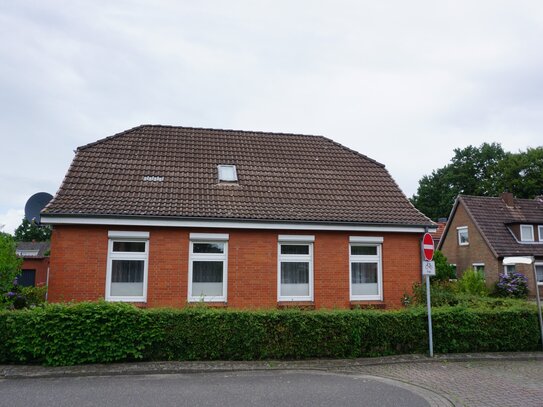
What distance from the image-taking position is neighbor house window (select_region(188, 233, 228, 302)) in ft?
43.2

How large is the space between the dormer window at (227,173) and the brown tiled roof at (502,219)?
22.1m

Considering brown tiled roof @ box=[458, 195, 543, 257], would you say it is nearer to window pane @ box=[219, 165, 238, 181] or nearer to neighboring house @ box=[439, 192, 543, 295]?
neighboring house @ box=[439, 192, 543, 295]

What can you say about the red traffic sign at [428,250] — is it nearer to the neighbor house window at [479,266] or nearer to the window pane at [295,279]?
the window pane at [295,279]

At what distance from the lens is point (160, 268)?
42.1 ft

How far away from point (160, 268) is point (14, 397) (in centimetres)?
578

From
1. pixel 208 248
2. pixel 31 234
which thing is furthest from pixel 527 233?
pixel 31 234

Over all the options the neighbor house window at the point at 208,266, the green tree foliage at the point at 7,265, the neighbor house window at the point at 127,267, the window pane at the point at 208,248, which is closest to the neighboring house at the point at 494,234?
the neighbor house window at the point at 208,266

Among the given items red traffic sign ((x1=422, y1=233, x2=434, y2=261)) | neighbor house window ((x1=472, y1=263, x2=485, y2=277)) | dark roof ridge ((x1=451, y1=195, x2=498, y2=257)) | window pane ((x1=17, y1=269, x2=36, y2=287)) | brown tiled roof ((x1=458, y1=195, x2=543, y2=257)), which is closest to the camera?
red traffic sign ((x1=422, y1=233, x2=434, y2=261))

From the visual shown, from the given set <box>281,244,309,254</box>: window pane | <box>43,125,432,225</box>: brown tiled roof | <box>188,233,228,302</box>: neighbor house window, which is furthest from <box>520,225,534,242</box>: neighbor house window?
<box>188,233,228,302</box>: neighbor house window

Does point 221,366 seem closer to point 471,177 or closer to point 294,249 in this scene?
point 294,249

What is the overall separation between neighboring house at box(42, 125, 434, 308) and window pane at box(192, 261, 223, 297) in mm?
29

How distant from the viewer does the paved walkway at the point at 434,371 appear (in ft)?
25.1

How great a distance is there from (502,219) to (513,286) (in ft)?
26.1

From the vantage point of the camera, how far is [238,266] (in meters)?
13.3
